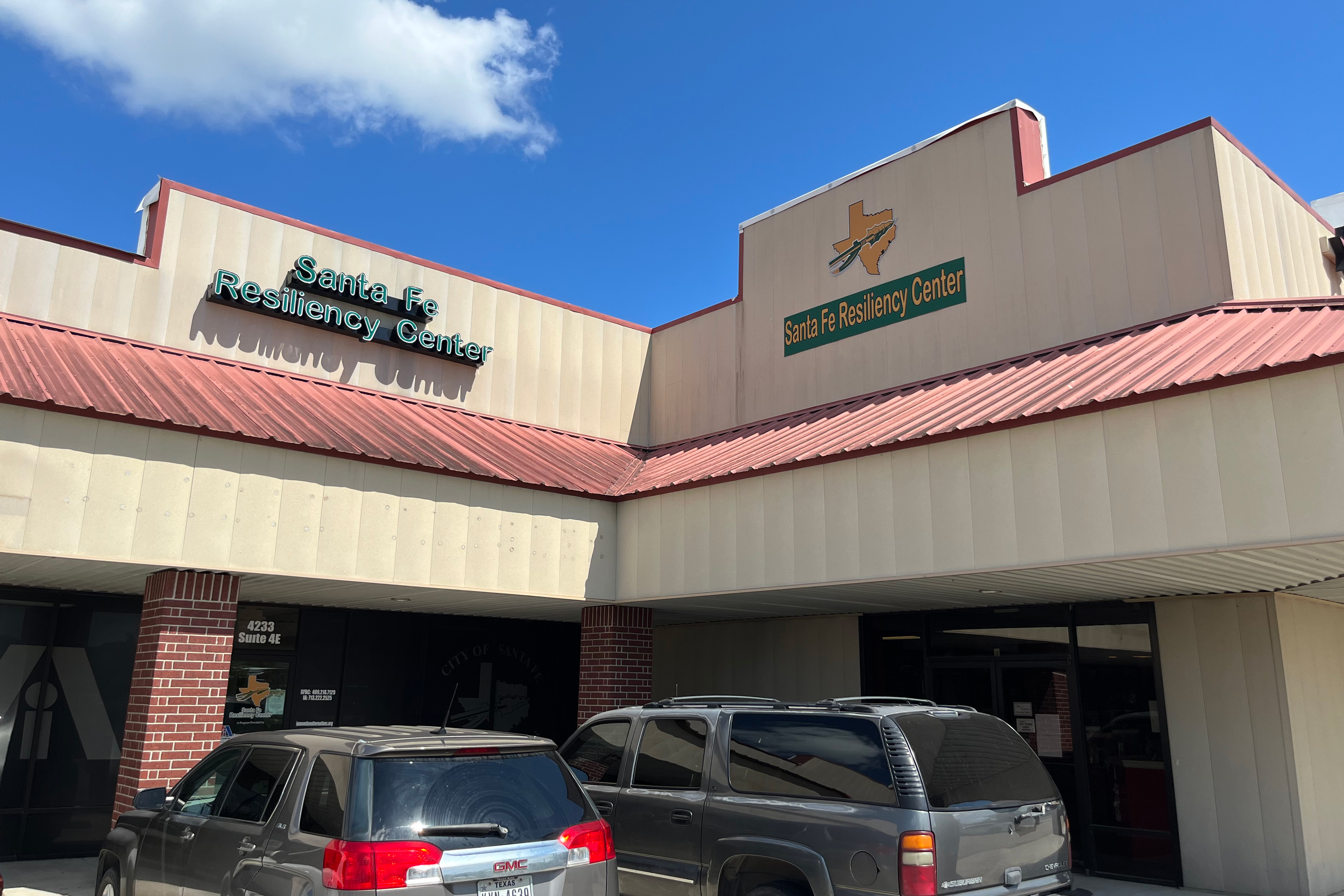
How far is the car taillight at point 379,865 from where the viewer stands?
4551mm

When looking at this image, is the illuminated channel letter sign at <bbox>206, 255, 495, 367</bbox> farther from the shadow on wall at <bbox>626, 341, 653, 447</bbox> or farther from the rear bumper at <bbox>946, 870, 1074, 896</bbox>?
the rear bumper at <bbox>946, 870, 1074, 896</bbox>

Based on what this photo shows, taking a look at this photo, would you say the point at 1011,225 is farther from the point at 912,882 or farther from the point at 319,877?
the point at 319,877

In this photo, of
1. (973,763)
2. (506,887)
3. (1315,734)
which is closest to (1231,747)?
(1315,734)

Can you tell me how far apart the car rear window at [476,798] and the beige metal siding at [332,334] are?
28.9 feet

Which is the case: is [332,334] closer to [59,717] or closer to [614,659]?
[59,717]

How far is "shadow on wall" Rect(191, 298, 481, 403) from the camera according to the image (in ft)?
40.5

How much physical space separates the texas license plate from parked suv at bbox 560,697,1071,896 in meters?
1.87

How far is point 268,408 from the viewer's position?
1102 cm

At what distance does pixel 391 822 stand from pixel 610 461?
10.1m

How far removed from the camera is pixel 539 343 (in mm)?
15414

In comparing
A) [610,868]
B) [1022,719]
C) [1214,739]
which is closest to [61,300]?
[610,868]

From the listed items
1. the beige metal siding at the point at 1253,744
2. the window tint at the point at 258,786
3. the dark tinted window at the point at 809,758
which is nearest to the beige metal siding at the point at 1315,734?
the beige metal siding at the point at 1253,744

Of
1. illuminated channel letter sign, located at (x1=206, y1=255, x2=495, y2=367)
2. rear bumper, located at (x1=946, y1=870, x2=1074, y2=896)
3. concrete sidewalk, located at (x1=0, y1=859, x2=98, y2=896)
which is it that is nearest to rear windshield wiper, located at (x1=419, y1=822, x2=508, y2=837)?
rear bumper, located at (x1=946, y1=870, x2=1074, y2=896)

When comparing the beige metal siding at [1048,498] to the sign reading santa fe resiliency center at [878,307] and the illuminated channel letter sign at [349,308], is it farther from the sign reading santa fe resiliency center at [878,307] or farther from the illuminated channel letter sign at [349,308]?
the illuminated channel letter sign at [349,308]
